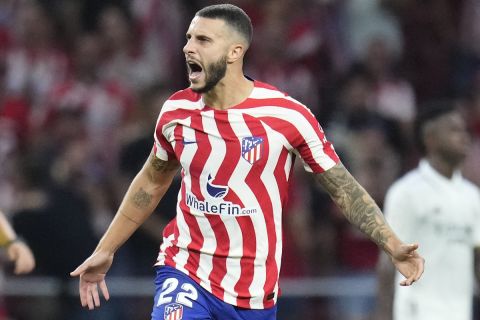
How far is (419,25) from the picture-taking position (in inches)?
541

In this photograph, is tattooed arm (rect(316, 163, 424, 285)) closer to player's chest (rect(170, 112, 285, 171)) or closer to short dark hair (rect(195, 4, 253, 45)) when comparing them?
player's chest (rect(170, 112, 285, 171))

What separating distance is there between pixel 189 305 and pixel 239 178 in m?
0.70

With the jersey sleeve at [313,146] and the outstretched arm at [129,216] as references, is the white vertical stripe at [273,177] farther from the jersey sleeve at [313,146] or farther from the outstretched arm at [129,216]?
the outstretched arm at [129,216]

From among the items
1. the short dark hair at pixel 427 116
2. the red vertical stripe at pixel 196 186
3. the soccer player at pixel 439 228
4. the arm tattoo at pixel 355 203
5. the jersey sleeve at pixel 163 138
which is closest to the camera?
the arm tattoo at pixel 355 203

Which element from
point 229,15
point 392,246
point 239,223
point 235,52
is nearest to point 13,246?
point 239,223

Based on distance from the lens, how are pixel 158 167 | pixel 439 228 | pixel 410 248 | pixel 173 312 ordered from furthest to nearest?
pixel 439 228
pixel 158 167
pixel 173 312
pixel 410 248

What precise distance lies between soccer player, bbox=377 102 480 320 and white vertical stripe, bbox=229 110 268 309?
5.35ft

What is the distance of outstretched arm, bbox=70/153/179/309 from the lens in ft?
22.9

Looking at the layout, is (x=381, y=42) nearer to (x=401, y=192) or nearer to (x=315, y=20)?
(x=315, y=20)

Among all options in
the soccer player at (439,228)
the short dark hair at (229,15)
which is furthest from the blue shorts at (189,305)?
the soccer player at (439,228)

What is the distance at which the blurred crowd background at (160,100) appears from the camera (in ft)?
37.2

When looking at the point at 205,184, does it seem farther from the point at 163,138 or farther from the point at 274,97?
the point at 274,97

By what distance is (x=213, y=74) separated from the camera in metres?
6.62

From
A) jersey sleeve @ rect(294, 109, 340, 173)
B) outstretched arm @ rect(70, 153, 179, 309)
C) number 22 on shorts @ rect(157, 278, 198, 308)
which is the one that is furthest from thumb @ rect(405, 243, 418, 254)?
outstretched arm @ rect(70, 153, 179, 309)
